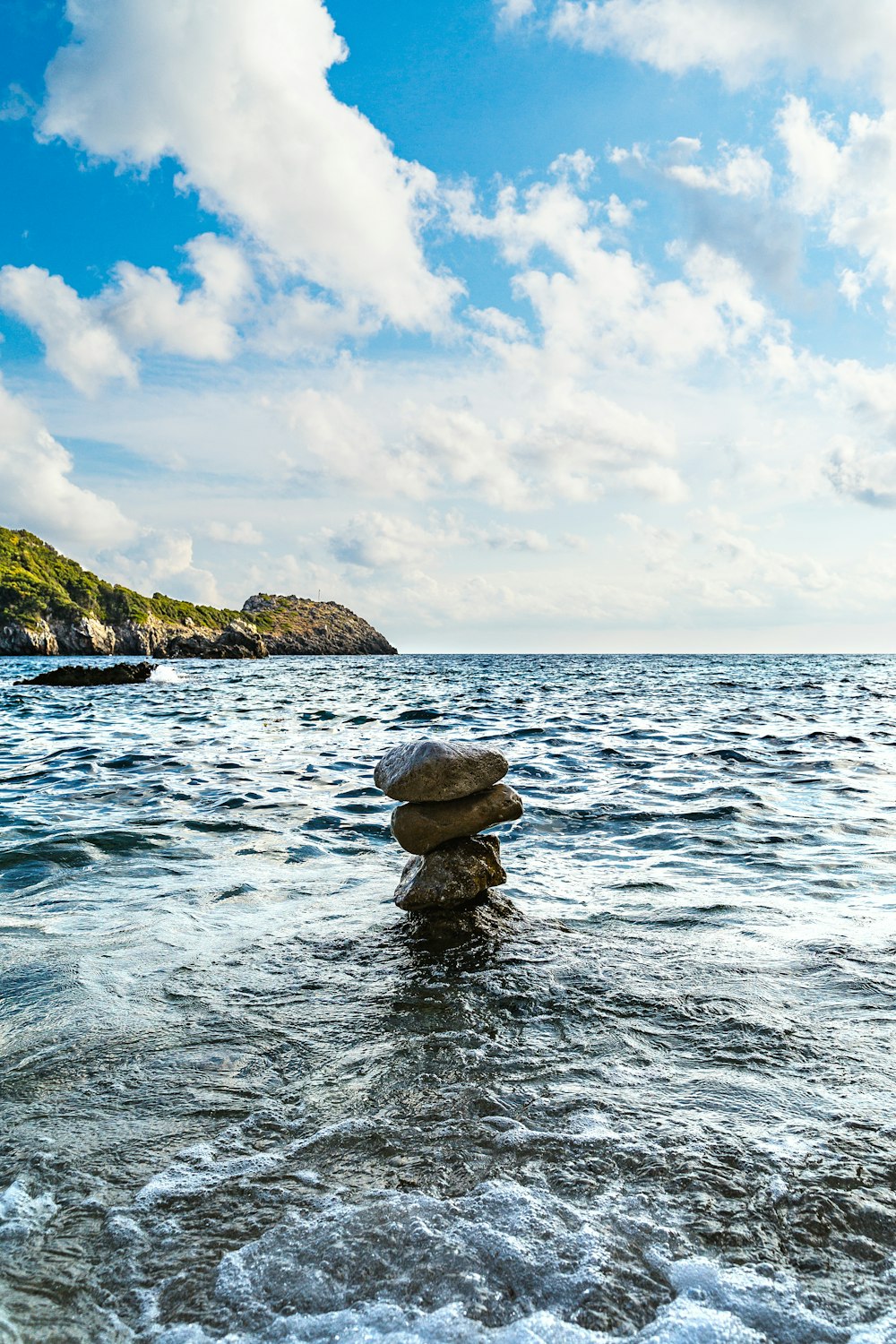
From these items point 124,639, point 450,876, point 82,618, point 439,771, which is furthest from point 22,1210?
point 124,639

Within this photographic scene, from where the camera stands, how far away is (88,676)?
145 feet

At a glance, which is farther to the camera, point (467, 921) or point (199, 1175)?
point (467, 921)

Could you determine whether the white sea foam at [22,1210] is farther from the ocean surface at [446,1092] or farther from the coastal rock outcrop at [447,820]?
the coastal rock outcrop at [447,820]

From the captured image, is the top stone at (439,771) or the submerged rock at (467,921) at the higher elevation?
the top stone at (439,771)

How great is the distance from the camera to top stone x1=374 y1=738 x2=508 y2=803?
744 cm

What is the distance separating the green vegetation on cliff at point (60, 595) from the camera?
4719 inches

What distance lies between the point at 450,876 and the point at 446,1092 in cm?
308

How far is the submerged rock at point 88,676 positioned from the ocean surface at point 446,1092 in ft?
120

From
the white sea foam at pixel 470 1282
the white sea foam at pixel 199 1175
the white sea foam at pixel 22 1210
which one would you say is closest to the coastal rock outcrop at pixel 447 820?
the white sea foam at pixel 199 1175

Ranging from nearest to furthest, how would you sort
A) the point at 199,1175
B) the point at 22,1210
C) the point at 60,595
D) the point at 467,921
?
the point at 22,1210 < the point at 199,1175 < the point at 467,921 < the point at 60,595

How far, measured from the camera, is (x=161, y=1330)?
110 inches

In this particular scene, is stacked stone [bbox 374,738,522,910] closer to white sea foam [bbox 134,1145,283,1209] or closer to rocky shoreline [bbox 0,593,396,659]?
white sea foam [bbox 134,1145,283,1209]

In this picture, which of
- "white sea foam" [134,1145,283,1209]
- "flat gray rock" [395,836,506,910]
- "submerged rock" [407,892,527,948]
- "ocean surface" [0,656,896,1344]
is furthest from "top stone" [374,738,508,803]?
"white sea foam" [134,1145,283,1209]

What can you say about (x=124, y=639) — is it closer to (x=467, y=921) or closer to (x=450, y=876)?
(x=450, y=876)
